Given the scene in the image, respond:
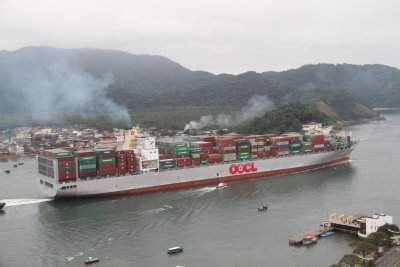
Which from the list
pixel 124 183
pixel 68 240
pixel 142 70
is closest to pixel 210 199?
pixel 124 183

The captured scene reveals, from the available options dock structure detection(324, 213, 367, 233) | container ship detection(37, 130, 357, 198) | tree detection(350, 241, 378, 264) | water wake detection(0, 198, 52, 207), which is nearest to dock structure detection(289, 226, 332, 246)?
dock structure detection(324, 213, 367, 233)

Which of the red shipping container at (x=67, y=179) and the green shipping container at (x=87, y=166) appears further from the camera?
the green shipping container at (x=87, y=166)

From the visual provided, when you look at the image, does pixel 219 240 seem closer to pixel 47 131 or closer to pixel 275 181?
pixel 275 181

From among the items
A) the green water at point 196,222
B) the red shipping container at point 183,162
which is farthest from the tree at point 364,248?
the red shipping container at point 183,162

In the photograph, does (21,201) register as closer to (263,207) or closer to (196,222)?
(196,222)

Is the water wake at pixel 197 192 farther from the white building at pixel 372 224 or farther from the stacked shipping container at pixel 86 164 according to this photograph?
the white building at pixel 372 224
